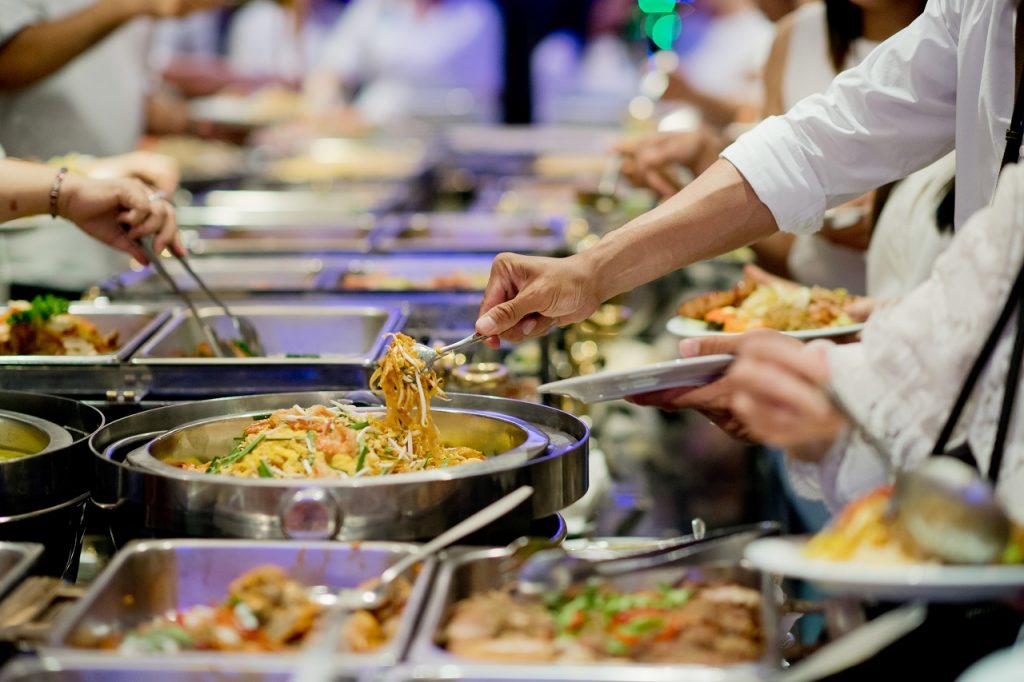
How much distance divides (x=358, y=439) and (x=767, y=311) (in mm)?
1318

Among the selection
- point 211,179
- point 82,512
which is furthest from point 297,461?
point 211,179

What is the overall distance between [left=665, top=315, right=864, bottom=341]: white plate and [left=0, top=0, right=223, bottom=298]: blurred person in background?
193cm

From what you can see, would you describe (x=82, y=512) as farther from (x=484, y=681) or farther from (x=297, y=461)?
(x=484, y=681)

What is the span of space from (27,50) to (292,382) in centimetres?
179

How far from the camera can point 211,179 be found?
18.1 ft

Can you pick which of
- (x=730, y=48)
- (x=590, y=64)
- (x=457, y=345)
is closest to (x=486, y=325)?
(x=457, y=345)

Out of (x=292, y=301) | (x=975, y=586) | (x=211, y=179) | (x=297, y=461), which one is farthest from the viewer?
(x=211, y=179)

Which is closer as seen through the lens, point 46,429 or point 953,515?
point 953,515

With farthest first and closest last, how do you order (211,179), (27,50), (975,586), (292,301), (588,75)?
(588,75) → (211,179) → (27,50) → (292,301) → (975,586)

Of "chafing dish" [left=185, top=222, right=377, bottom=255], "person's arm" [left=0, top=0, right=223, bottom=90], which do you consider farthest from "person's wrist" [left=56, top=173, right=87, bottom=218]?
"chafing dish" [left=185, top=222, right=377, bottom=255]

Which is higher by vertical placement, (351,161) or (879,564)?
(351,161)

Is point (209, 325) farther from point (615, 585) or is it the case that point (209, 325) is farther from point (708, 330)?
point (615, 585)

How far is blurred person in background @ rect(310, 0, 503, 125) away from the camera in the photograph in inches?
450

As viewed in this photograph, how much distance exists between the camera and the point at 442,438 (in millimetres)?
2027
